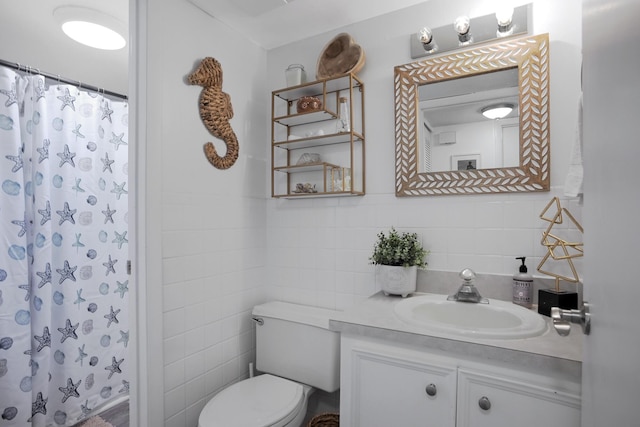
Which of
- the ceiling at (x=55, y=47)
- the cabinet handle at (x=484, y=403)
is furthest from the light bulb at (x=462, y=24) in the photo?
the ceiling at (x=55, y=47)

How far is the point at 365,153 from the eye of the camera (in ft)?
5.82

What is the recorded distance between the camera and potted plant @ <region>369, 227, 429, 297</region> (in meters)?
1.50

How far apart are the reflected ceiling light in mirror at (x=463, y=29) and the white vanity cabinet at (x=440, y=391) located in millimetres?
1317

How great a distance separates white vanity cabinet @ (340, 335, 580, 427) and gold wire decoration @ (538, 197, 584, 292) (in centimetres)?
48

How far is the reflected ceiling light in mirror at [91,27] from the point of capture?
1636 millimetres

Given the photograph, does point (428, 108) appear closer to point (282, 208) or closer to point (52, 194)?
point (282, 208)

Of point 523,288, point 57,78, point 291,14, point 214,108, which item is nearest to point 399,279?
point 523,288

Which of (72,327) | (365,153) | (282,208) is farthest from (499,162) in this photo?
(72,327)

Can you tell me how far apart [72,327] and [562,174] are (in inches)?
105

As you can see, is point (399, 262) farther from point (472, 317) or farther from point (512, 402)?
point (512, 402)

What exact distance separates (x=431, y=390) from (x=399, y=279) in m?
0.51

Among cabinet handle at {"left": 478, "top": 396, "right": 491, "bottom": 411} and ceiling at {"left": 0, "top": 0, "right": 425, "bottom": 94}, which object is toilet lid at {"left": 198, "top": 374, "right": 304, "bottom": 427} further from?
ceiling at {"left": 0, "top": 0, "right": 425, "bottom": 94}

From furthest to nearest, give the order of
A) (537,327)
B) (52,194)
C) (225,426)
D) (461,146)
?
(52,194)
(461,146)
(225,426)
(537,327)

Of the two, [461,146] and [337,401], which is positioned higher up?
[461,146]
